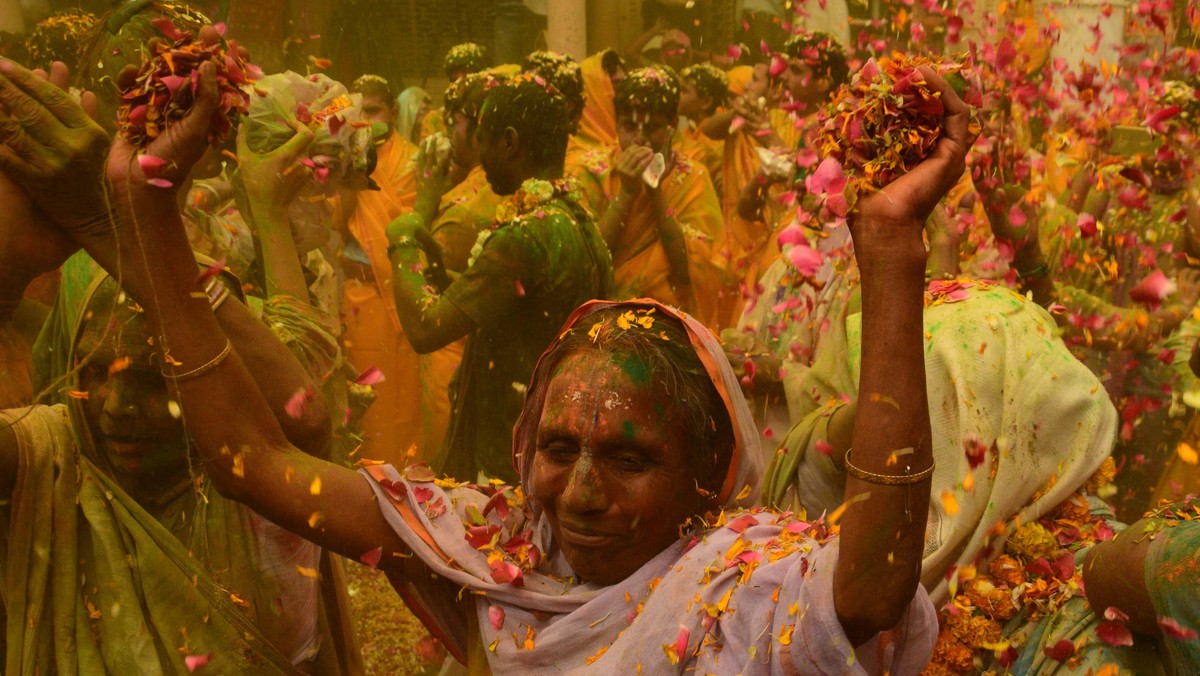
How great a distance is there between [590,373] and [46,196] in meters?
1.23

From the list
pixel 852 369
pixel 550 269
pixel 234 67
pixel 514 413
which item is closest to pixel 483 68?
pixel 550 269

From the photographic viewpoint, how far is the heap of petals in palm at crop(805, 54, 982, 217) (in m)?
1.79

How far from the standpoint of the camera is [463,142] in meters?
4.78

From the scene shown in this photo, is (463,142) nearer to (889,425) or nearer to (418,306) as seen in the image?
(418,306)

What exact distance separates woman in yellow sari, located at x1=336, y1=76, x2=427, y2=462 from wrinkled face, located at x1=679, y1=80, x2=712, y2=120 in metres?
1.39

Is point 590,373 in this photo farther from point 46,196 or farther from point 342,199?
point 342,199

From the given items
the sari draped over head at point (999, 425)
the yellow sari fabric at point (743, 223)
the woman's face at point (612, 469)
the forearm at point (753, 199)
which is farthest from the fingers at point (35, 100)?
the forearm at point (753, 199)

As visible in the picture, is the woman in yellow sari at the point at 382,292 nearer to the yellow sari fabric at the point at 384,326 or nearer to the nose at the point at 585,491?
the yellow sari fabric at the point at 384,326

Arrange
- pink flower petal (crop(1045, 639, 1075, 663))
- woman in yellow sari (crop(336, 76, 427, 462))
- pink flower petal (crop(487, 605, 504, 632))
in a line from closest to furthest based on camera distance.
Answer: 1. pink flower petal (crop(487, 605, 504, 632))
2. pink flower petal (crop(1045, 639, 1075, 663))
3. woman in yellow sari (crop(336, 76, 427, 462))

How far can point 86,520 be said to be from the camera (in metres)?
2.56

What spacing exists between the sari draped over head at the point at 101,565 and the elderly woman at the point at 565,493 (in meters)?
0.32

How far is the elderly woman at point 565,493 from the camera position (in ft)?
6.48

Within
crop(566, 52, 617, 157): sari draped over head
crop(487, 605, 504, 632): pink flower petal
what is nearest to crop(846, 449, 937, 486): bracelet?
crop(487, 605, 504, 632): pink flower petal

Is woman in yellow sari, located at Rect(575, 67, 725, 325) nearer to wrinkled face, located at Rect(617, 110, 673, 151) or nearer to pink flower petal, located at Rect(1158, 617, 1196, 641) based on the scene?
wrinkled face, located at Rect(617, 110, 673, 151)
